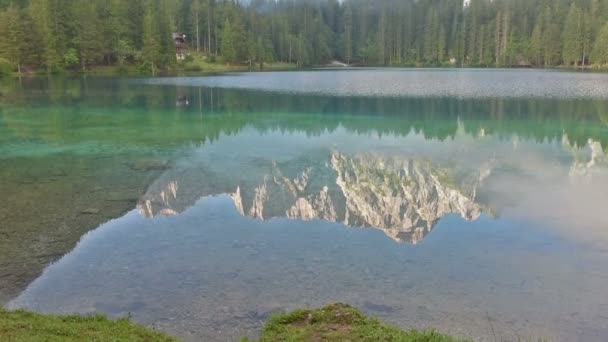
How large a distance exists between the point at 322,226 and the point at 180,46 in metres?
126

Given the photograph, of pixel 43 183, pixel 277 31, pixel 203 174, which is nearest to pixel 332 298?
pixel 203 174

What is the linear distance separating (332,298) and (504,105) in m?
42.7

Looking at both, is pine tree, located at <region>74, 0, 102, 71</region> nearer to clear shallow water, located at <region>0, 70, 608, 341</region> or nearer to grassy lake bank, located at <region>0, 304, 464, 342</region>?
clear shallow water, located at <region>0, 70, 608, 341</region>

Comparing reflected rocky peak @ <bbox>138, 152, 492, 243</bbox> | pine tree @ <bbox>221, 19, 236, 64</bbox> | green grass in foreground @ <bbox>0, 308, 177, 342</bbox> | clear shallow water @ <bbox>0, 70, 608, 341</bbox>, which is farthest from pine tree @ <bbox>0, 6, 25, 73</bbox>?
green grass in foreground @ <bbox>0, 308, 177, 342</bbox>

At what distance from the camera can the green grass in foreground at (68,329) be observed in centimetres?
785

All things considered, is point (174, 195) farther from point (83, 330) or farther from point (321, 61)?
point (321, 61)

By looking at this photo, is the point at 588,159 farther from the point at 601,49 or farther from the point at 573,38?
the point at 573,38

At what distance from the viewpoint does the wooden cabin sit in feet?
422

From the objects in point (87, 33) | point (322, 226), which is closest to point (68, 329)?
point (322, 226)

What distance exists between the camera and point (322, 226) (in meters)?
16.1

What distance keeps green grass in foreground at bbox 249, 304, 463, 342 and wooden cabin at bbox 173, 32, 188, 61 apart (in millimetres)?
120939

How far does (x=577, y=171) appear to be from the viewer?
2352 cm

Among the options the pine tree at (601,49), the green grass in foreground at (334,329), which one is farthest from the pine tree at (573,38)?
the green grass in foreground at (334,329)

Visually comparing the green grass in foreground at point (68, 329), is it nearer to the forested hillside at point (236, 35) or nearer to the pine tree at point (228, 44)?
the forested hillside at point (236, 35)
